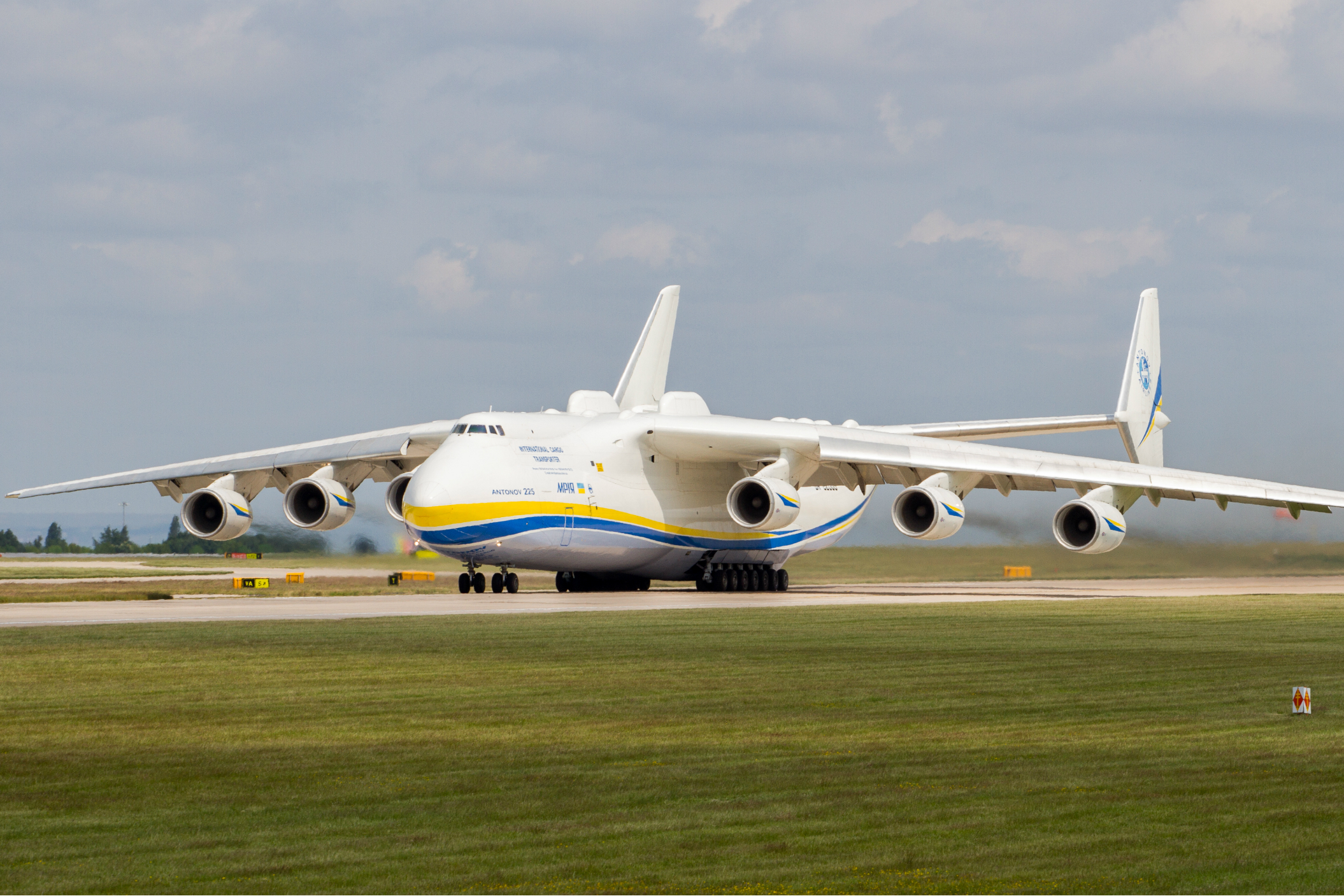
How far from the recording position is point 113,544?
78.5m

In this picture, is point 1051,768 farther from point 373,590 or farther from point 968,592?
point 373,590

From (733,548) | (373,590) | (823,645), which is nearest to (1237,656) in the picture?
(823,645)

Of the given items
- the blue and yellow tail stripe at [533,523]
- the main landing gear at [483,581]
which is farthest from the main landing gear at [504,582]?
the blue and yellow tail stripe at [533,523]

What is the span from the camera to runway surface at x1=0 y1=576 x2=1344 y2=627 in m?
25.2

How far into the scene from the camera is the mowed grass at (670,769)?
700cm

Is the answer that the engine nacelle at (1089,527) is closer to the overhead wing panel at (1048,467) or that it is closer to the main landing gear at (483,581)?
the overhead wing panel at (1048,467)

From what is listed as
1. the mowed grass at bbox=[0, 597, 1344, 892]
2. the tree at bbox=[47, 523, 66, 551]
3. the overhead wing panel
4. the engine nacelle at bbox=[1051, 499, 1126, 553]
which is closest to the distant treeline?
the tree at bbox=[47, 523, 66, 551]

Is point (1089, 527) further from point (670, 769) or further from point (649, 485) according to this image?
point (670, 769)

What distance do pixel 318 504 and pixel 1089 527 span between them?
1621 cm

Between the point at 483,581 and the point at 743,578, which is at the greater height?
the point at 483,581

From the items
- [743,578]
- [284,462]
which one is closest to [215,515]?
[284,462]

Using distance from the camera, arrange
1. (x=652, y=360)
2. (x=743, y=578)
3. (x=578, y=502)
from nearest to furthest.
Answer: (x=578, y=502)
(x=743, y=578)
(x=652, y=360)

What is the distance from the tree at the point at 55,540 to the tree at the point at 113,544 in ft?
25.8

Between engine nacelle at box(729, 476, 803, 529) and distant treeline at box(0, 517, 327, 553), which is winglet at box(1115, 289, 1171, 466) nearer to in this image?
engine nacelle at box(729, 476, 803, 529)
